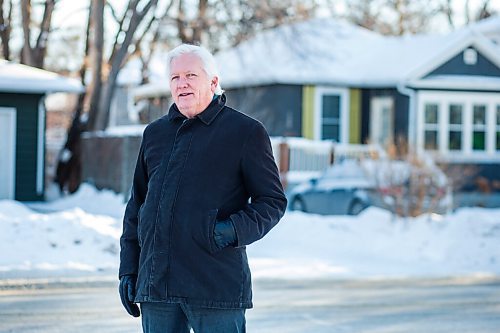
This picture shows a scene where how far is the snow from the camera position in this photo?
12383 mm

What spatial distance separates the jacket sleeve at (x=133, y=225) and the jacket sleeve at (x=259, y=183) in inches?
20.1

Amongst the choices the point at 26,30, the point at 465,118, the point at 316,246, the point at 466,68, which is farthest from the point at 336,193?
the point at 26,30

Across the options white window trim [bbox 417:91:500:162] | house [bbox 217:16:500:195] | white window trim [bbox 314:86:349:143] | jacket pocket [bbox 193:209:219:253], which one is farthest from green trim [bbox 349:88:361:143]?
jacket pocket [bbox 193:209:219:253]

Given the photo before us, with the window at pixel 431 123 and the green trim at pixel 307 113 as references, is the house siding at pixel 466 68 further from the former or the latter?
the green trim at pixel 307 113

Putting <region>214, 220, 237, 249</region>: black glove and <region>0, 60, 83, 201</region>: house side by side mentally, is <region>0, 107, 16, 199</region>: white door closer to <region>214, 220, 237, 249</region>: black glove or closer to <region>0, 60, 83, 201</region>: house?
<region>0, 60, 83, 201</region>: house

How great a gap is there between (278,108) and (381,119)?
319cm

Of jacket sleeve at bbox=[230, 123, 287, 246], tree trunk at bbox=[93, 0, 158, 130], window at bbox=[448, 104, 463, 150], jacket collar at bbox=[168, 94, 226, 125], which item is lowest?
jacket sleeve at bbox=[230, 123, 287, 246]

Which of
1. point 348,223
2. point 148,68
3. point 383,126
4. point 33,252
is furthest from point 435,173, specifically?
point 148,68

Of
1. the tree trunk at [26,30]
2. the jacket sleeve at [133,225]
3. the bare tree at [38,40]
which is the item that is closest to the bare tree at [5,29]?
the bare tree at [38,40]

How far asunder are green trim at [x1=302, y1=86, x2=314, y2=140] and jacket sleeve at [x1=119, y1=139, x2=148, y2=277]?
23.9 m

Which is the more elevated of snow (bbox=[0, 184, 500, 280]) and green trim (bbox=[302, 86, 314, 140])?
green trim (bbox=[302, 86, 314, 140])

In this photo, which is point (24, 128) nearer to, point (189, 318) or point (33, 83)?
point (33, 83)

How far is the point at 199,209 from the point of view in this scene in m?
4.09

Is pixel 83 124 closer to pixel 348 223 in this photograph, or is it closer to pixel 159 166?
pixel 348 223
